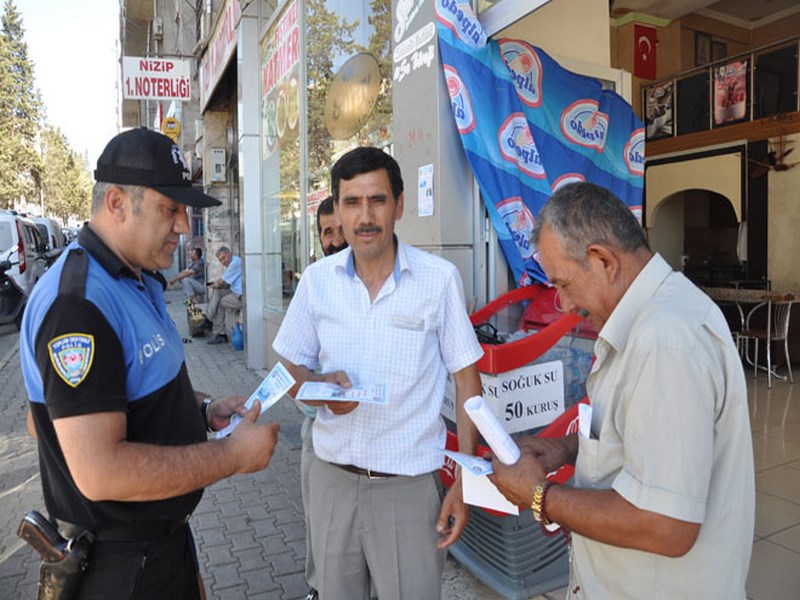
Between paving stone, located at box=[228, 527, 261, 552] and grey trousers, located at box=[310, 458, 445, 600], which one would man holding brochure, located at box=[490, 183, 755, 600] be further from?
paving stone, located at box=[228, 527, 261, 552]

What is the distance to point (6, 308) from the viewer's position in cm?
1380

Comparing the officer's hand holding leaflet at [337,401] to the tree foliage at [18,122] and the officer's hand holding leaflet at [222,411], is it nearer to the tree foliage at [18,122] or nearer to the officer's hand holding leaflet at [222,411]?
the officer's hand holding leaflet at [222,411]

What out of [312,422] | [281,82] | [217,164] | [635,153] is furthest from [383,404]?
[217,164]

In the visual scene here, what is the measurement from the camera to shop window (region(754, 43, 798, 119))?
1086cm

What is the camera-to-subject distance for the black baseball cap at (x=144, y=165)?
164cm

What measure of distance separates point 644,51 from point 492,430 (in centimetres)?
1499

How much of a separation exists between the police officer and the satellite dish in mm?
3706

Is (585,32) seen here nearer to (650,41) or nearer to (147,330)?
(147,330)

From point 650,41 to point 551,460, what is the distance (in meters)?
15.1

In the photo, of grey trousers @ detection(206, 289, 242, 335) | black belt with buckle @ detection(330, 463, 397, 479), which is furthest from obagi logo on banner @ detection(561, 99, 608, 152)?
grey trousers @ detection(206, 289, 242, 335)

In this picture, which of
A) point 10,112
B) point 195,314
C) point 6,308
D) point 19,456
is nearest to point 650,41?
point 195,314

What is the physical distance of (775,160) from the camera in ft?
38.2

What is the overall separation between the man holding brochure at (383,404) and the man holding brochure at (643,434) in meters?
0.60

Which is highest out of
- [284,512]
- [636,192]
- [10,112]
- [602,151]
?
[10,112]
